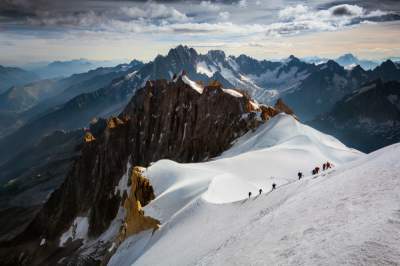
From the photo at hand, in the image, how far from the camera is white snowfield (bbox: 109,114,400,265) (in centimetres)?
1673

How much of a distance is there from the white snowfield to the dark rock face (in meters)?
51.2

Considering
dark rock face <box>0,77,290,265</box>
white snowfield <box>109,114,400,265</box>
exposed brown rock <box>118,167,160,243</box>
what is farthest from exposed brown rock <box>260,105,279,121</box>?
white snowfield <box>109,114,400,265</box>

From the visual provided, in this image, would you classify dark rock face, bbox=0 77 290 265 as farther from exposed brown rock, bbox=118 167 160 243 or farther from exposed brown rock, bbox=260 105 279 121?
exposed brown rock, bbox=118 167 160 243

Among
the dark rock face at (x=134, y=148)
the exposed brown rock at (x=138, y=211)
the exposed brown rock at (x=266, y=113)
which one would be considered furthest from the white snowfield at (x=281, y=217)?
the dark rock face at (x=134, y=148)

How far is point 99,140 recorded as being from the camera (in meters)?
169

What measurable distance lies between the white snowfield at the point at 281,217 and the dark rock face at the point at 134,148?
168 ft

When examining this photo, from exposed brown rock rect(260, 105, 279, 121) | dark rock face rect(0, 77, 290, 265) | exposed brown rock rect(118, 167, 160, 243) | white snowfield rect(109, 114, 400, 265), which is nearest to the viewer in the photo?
white snowfield rect(109, 114, 400, 265)

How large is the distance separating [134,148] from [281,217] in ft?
430

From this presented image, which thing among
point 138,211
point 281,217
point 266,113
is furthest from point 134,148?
point 281,217

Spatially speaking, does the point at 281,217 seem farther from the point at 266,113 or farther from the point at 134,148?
the point at 134,148

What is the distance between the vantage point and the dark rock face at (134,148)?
373 ft

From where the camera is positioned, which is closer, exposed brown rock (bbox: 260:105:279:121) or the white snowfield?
the white snowfield

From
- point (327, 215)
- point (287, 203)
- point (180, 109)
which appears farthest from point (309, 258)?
point (180, 109)

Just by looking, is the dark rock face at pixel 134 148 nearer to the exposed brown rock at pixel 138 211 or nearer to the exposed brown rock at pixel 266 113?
the exposed brown rock at pixel 266 113
